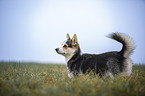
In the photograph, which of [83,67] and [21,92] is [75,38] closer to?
[83,67]

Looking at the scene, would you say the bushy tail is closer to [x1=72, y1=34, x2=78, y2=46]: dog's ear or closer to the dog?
the dog

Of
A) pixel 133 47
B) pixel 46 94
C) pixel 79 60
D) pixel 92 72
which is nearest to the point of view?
pixel 46 94

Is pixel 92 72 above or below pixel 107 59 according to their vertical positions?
below

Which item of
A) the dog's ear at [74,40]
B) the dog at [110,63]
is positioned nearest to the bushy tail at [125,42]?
the dog at [110,63]

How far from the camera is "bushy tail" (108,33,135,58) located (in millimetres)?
3023

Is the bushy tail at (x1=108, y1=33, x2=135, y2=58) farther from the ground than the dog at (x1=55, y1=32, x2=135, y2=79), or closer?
farther from the ground

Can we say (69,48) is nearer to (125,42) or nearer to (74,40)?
(74,40)

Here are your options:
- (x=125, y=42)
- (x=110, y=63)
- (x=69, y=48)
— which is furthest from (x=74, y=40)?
(x=125, y=42)

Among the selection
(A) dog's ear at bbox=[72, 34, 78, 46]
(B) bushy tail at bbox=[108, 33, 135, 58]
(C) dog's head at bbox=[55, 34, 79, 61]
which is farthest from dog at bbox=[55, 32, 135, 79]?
(A) dog's ear at bbox=[72, 34, 78, 46]

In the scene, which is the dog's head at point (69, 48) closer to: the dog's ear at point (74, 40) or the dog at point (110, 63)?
the dog's ear at point (74, 40)

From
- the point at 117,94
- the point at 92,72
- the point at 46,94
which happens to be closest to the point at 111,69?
the point at 92,72

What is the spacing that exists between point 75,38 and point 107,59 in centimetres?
136

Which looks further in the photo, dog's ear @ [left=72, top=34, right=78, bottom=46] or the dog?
dog's ear @ [left=72, top=34, right=78, bottom=46]

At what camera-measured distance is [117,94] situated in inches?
74.8
